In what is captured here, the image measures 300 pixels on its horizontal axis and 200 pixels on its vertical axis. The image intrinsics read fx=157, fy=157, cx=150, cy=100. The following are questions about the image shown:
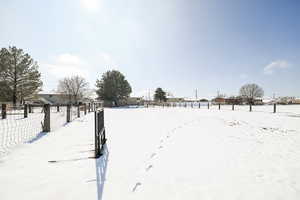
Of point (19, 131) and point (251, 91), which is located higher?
point (251, 91)

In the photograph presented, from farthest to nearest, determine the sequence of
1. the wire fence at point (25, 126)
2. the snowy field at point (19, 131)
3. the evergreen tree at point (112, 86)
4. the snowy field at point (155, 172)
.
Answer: the evergreen tree at point (112, 86)
the wire fence at point (25, 126)
the snowy field at point (19, 131)
the snowy field at point (155, 172)

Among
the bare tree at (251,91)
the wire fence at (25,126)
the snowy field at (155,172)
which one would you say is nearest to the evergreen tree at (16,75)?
the wire fence at (25,126)

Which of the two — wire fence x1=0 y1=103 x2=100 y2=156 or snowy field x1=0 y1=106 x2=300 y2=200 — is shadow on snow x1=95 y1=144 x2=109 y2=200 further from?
wire fence x1=0 y1=103 x2=100 y2=156

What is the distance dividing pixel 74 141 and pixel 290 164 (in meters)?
6.38

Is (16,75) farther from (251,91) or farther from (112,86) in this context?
(251,91)

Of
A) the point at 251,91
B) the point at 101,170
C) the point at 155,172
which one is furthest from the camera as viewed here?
the point at 251,91

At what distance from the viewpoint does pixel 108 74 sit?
151ft

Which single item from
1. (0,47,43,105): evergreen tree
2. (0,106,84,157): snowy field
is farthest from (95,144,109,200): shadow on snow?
(0,47,43,105): evergreen tree

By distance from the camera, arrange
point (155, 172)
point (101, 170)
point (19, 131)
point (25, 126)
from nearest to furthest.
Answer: point (155, 172) → point (101, 170) → point (19, 131) → point (25, 126)

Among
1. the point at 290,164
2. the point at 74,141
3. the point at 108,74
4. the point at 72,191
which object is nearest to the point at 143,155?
the point at 72,191

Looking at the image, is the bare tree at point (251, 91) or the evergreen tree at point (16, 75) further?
the bare tree at point (251, 91)

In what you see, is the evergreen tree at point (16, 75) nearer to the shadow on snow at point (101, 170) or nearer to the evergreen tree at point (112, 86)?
the evergreen tree at point (112, 86)

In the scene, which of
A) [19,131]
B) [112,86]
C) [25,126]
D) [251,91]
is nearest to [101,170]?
[19,131]

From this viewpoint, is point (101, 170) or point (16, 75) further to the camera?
point (16, 75)
